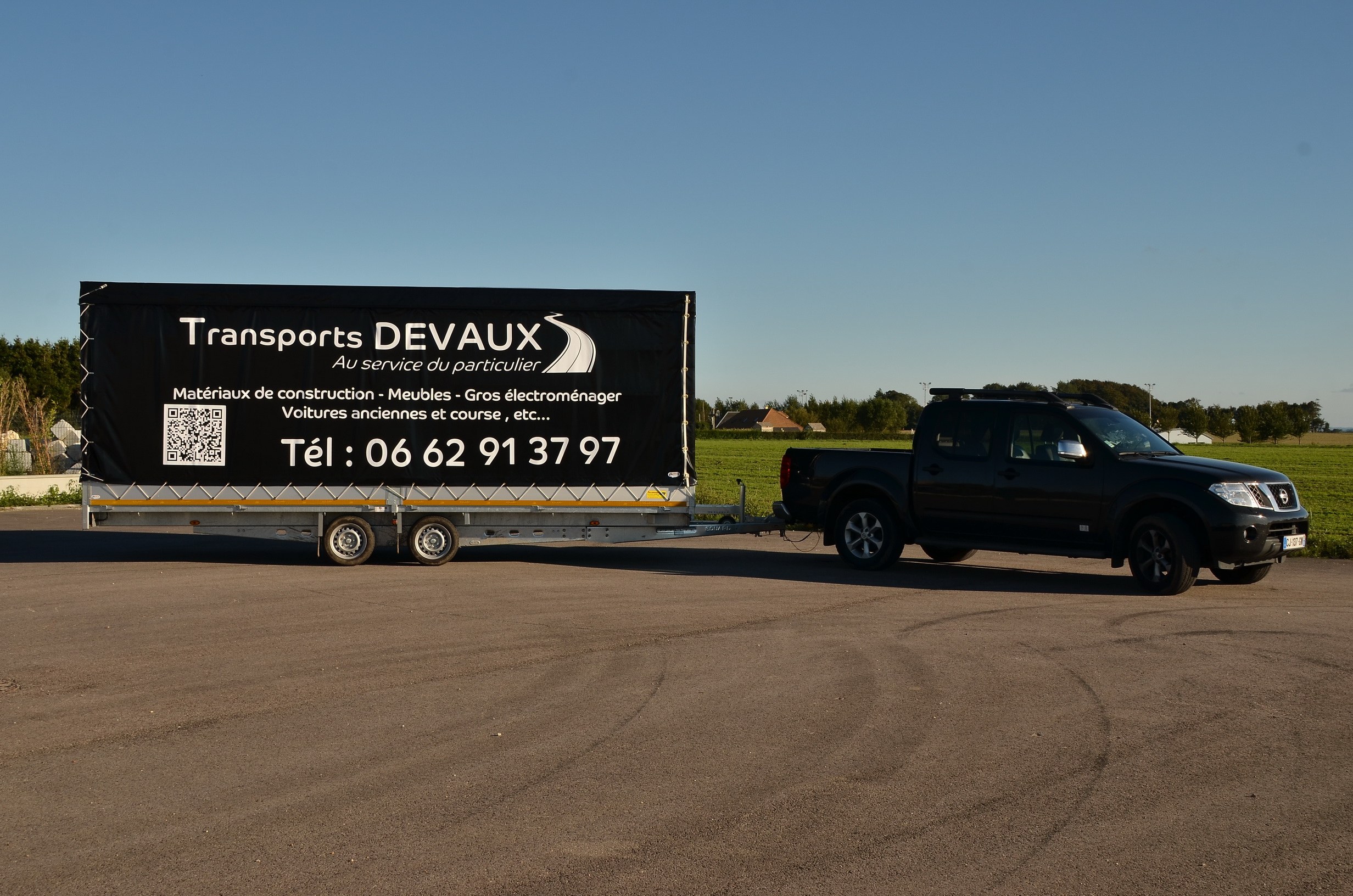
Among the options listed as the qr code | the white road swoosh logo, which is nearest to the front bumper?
the white road swoosh logo

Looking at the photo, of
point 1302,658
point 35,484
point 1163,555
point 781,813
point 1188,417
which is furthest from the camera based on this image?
point 1188,417

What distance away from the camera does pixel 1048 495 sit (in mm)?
13016

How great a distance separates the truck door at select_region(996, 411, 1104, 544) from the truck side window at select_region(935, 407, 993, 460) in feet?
0.87

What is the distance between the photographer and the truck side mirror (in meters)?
12.9

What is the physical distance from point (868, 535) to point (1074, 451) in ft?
8.67

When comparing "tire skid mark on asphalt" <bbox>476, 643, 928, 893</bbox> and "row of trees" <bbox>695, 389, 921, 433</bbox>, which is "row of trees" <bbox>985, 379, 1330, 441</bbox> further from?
"tire skid mark on asphalt" <bbox>476, 643, 928, 893</bbox>

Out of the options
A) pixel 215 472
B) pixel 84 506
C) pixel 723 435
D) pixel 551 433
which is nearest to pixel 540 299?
pixel 551 433

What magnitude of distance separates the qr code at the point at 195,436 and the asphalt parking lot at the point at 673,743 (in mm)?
2506

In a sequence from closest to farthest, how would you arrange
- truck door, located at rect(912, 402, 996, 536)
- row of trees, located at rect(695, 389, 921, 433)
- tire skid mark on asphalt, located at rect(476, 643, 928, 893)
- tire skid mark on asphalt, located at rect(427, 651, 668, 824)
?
tire skid mark on asphalt, located at rect(476, 643, 928, 893), tire skid mark on asphalt, located at rect(427, 651, 668, 824), truck door, located at rect(912, 402, 996, 536), row of trees, located at rect(695, 389, 921, 433)

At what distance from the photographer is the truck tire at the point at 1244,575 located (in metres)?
13.0

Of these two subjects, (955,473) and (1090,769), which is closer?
(1090,769)

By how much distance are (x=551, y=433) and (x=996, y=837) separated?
33.2ft

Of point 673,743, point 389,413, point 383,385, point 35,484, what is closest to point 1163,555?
point 673,743

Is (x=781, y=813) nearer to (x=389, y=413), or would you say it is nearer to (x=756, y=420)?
(x=389, y=413)
